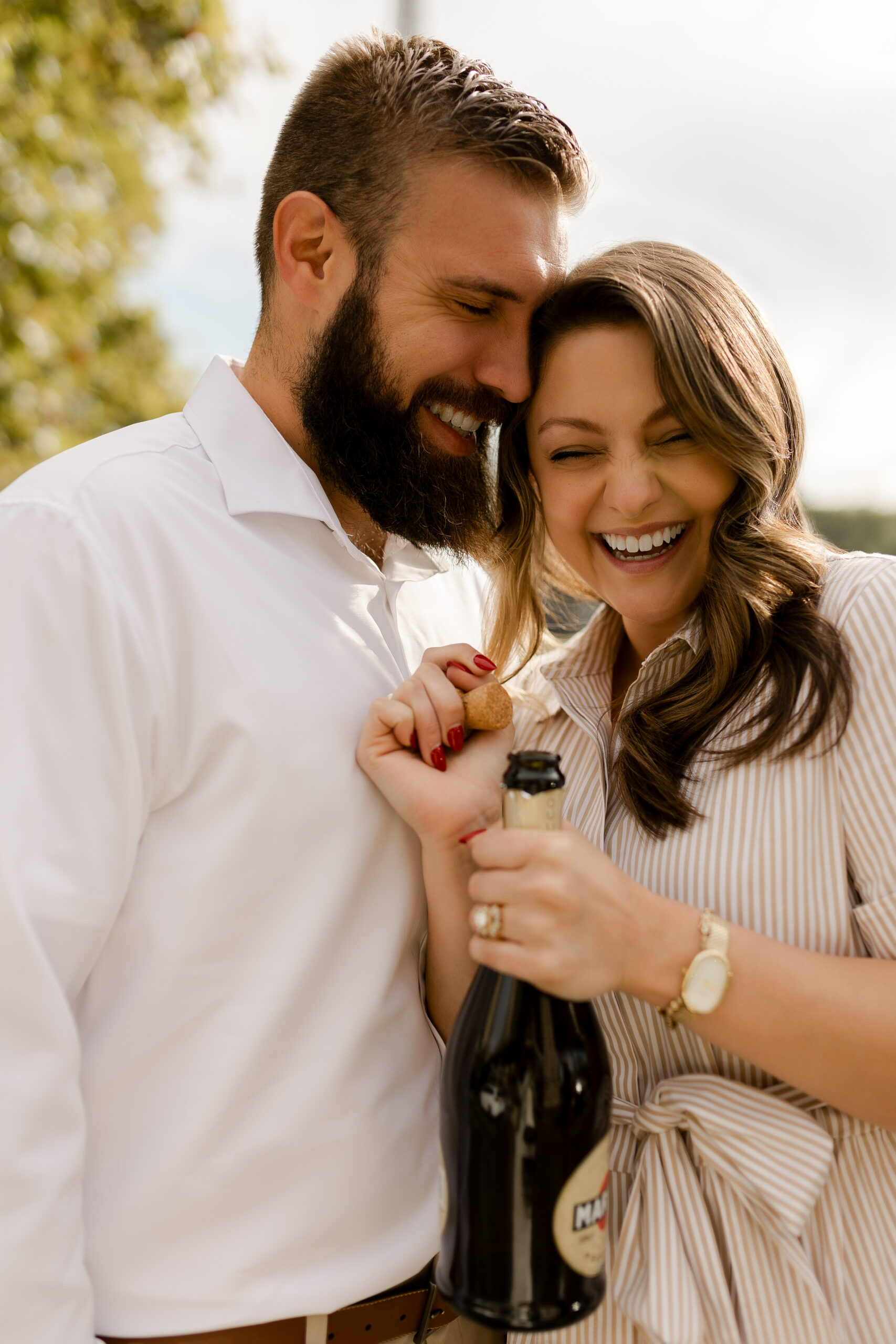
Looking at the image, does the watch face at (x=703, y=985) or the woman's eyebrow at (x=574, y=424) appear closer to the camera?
the watch face at (x=703, y=985)

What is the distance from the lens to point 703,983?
4.78 ft

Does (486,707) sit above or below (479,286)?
below

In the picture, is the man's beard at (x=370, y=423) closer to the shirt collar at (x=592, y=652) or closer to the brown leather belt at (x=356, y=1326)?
the shirt collar at (x=592, y=652)

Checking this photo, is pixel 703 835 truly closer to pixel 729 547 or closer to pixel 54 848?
pixel 729 547

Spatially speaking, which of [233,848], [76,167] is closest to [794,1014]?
[233,848]

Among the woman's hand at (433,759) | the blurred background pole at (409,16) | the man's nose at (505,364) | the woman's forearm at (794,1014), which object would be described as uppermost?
the blurred background pole at (409,16)

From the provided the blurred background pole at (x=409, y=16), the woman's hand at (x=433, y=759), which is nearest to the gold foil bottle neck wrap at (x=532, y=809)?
the woman's hand at (x=433, y=759)

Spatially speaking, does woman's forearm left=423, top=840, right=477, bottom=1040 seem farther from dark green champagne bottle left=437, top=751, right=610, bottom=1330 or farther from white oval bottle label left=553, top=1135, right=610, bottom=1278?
white oval bottle label left=553, top=1135, right=610, bottom=1278

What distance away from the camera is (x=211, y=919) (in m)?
1.62

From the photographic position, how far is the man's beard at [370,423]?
6.73 ft

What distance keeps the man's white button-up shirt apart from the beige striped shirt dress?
363 mm

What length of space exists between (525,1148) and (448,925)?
46 centimetres

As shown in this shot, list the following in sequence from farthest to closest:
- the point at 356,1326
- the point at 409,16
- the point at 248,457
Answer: the point at 409,16
the point at 248,457
the point at 356,1326

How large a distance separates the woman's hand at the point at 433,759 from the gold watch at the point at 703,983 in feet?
1.32
